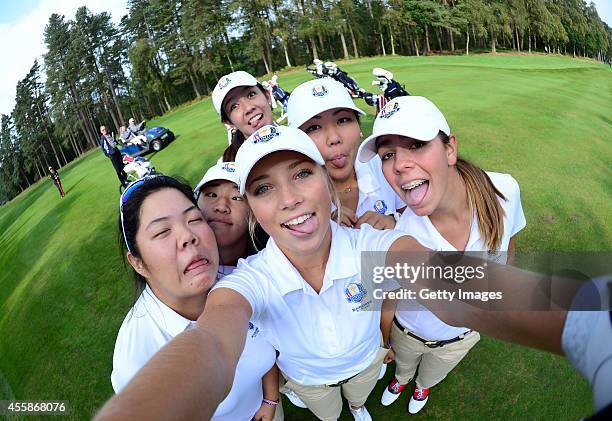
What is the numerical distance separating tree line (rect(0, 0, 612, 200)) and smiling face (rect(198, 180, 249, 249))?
662 cm

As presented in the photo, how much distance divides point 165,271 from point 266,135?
0.72 metres

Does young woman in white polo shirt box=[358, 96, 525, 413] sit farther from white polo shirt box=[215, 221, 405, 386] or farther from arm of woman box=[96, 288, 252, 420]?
arm of woman box=[96, 288, 252, 420]

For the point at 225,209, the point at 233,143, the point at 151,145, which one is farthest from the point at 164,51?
the point at 225,209

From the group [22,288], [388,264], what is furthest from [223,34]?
[388,264]

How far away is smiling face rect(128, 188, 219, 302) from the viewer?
1.40 metres

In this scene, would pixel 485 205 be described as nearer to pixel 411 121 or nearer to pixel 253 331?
pixel 411 121

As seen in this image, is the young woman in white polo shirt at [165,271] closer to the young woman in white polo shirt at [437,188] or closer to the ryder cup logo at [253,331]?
the ryder cup logo at [253,331]

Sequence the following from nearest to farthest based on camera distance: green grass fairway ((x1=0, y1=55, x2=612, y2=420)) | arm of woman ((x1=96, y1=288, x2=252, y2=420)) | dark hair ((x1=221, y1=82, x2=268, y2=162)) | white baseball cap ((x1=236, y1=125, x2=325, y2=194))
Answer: arm of woman ((x1=96, y1=288, x2=252, y2=420))
white baseball cap ((x1=236, y1=125, x2=325, y2=194))
green grass fairway ((x1=0, y1=55, x2=612, y2=420))
dark hair ((x1=221, y1=82, x2=268, y2=162))

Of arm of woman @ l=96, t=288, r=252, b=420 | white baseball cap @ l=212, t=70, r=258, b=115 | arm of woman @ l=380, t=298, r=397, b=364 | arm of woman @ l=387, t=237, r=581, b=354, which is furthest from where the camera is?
white baseball cap @ l=212, t=70, r=258, b=115

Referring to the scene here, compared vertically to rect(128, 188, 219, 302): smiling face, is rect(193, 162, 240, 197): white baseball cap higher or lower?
higher

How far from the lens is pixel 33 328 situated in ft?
12.4

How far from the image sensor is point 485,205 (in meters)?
1.54

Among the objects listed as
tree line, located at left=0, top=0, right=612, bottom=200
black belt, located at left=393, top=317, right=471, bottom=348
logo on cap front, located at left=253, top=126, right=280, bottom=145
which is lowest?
black belt, located at left=393, top=317, right=471, bottom=348

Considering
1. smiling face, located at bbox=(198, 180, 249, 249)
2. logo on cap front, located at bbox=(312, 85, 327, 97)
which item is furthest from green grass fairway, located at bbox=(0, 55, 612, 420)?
logo on cap front, located at bbox=(312, 85, 327, 97)
